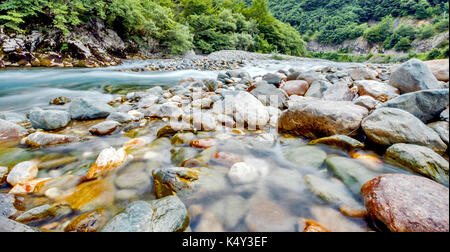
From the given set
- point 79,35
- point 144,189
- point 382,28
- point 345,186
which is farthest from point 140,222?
point 382,28

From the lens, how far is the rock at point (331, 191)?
4.29ft

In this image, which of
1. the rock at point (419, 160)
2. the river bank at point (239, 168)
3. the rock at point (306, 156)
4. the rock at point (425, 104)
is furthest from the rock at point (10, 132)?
the rock at point (425, 104)

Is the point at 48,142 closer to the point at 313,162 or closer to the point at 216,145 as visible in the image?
the point at 216,145

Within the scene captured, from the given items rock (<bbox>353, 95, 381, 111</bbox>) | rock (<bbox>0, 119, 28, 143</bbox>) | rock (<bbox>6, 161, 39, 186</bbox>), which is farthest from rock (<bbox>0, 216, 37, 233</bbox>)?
rock (<bbox>353, 95, 381, 111</bbox>)

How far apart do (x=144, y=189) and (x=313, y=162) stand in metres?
1.66

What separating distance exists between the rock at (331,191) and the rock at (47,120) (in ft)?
12.2

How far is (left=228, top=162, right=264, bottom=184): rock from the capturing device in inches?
64.4

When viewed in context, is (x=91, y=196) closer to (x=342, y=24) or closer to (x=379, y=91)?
(x=379, y=91)

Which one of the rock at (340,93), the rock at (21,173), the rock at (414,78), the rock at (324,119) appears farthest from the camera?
the rock at (340,93)

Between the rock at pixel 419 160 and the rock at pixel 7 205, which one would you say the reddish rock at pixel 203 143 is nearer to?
the rock at pixel 7 205

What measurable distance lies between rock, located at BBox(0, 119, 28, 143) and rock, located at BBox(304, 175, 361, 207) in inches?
149

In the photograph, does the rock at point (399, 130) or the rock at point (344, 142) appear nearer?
the rock at point (399, 130)

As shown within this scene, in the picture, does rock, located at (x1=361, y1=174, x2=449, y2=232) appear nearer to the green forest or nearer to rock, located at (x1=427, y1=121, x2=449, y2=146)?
rock, located at (x1=427, y1=121, x2=449, y2=146)

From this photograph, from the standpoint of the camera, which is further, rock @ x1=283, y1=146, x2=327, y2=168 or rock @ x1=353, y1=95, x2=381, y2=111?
rock @ x1=353, y1=95, x2=381, y2=111
